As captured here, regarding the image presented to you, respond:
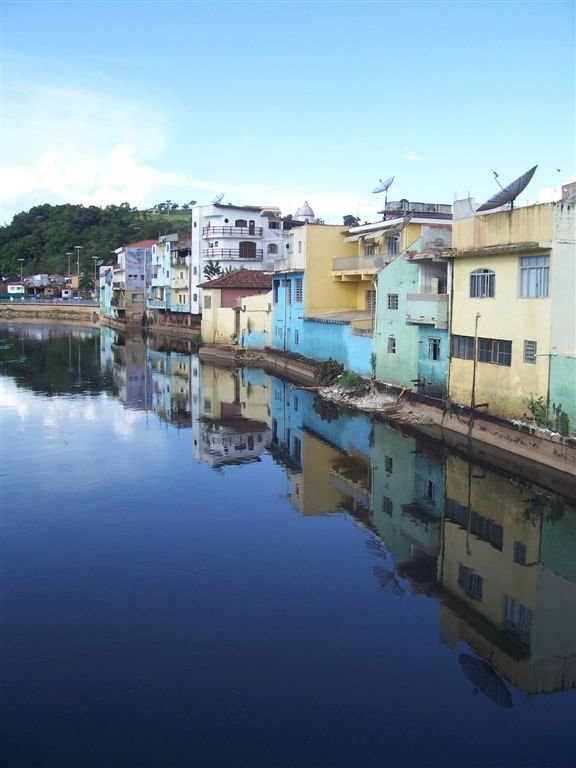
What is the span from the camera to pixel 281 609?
9852mm

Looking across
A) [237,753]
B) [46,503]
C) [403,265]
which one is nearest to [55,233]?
[403,265]

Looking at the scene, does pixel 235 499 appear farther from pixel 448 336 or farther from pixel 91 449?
pixel 448 336

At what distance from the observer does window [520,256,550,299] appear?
16297 mm

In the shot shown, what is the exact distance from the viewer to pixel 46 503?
14.3 metres

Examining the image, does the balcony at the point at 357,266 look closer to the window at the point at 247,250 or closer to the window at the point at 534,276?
the window at the point at 534,276

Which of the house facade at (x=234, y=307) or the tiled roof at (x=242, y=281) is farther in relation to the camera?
the tiled roof at (x=242, y=281)

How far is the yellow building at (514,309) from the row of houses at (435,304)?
0.03 metres

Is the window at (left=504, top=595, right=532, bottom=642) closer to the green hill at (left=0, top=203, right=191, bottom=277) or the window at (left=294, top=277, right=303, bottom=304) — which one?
the window at (left=294, top=277, right=303, bottom=304)

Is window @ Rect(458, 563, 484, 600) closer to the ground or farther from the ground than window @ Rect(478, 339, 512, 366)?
closer to the ground

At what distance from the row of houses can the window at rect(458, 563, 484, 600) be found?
5079 millimetres

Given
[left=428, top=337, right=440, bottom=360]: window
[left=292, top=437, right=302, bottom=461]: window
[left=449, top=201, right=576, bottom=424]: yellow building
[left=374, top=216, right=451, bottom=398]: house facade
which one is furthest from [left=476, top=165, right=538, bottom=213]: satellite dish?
[left=292, top=437, right=302, bottom=461]: window

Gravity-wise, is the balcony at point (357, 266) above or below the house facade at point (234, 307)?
above

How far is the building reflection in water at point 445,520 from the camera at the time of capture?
9.25 metres

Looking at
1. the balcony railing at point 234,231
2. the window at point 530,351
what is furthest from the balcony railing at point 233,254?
the window at point 530,351
